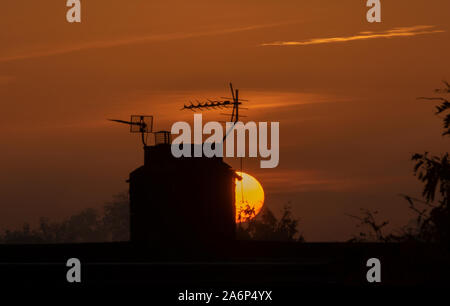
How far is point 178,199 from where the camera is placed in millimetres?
48438

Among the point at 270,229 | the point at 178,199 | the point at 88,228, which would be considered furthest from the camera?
the point at 88,228

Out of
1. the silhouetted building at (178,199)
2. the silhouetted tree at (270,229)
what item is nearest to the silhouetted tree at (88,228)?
the silhouetted tree at (270,229)

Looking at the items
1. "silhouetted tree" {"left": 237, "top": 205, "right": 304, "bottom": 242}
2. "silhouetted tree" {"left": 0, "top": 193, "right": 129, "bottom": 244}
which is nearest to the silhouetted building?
"silhouetted tree" {"left": 237, "top": 205, "right": 304, "bottom": 242}

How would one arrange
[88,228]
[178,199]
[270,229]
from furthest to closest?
1. [88,228]
2. [270,229]
3. [178,199]

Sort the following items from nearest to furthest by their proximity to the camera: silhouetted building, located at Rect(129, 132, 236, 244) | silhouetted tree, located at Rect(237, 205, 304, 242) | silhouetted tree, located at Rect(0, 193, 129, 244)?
1. silhouetted building, located at Rect(129, 132, 236, 244)
2. silhouetted tree, located at Rect(237, 205, 304, 242)
3. silhouetted tree, located at Rect(0, 193, 129, 244)

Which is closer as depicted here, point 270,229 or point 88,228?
point 270,229

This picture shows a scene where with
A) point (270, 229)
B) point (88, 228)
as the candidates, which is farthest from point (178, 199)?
point (88, 228)

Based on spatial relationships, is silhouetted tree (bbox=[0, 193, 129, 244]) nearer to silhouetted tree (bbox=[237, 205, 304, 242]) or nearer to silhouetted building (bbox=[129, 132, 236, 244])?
silhouetted tree (bbox=[237, 205, 304, 242])

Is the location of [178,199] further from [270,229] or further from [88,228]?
[88,228]

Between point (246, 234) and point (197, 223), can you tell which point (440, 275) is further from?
point (246, 234)

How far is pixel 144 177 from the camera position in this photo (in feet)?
161

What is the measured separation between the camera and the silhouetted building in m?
48.3

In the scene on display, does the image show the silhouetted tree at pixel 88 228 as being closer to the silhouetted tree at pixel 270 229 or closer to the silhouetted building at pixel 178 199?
the silhouetted tree at pixel 270 229
